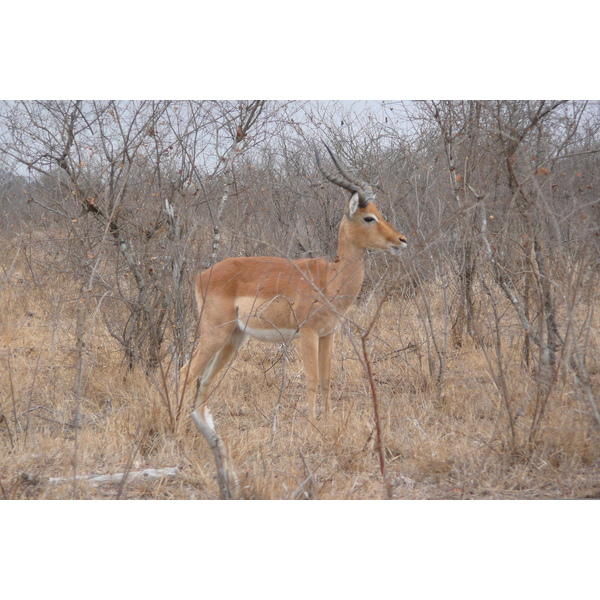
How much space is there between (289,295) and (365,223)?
2.60 feet

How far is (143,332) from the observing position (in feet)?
16.9

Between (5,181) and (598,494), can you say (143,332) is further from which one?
(5,181)

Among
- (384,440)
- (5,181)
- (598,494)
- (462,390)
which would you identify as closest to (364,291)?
(462,390)

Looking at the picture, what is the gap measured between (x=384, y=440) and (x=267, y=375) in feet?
6.80

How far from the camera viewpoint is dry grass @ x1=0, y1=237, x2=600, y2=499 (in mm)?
3166

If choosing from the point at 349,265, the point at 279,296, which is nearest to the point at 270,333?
the point at 279,296

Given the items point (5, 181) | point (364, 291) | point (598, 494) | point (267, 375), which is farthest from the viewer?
point (5, 181)

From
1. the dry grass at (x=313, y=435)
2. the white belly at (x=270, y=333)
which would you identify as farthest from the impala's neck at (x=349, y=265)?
the dry grass at (x=313, y=435)

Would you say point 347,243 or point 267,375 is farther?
point 267,375

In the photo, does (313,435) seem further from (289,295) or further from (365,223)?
(365,223)

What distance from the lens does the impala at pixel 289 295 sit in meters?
4.74

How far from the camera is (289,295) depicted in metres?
4.90

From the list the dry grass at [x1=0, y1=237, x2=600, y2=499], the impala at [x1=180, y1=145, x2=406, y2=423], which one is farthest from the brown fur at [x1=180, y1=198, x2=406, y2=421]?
the dry grass at [x1=0, y1=237, x2=600, y2=499]

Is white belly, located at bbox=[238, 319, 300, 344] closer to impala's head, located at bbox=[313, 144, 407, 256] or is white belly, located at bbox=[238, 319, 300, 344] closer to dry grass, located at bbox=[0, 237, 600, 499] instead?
dry grass, located at bbox=[0, 237, 600, 499]
